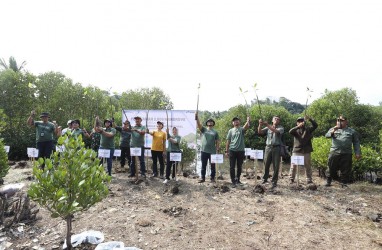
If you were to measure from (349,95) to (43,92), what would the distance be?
18.8 m

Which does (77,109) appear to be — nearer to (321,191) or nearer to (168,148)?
(168,148)

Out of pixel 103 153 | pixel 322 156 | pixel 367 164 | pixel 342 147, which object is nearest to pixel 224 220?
pixel 103 153

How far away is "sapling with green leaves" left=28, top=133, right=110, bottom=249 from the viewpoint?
400cm

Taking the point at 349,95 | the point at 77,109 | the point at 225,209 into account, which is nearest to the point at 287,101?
the point at 349,95

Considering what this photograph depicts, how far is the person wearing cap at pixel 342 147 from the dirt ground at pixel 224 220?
73 cm

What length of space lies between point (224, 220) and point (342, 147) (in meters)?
4.43

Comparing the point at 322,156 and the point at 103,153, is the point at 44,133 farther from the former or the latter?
the point at 322,156

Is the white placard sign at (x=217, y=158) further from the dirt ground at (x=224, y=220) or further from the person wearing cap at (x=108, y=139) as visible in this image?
the person wearing cap at (x=108, y=139)

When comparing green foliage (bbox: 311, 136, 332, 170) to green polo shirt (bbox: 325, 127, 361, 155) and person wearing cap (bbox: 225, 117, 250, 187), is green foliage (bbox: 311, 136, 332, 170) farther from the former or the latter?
person wearing cap (bbox: 225, 117, 250, 187)

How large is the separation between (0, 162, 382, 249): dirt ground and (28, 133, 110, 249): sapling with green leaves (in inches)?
35.5

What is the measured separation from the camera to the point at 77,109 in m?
16.5

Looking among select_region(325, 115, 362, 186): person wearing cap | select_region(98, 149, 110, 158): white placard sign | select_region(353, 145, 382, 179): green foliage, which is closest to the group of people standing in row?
select_region(325, 115, 362, 186): person wearing cap

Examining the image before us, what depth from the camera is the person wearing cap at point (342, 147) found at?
796 cm

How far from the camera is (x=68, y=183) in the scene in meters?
4.11
